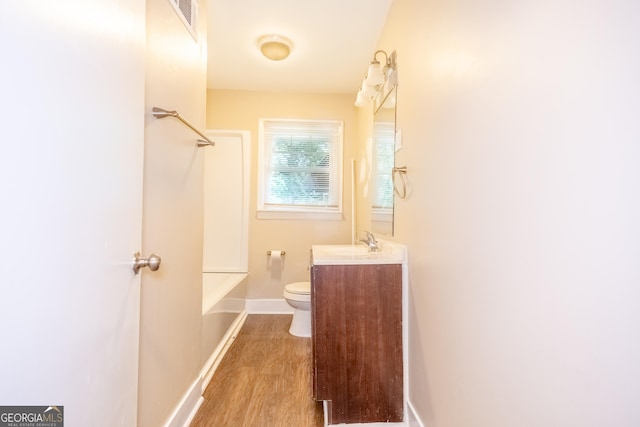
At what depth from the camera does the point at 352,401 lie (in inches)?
57.4

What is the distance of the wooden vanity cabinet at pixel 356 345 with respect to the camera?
1452mm

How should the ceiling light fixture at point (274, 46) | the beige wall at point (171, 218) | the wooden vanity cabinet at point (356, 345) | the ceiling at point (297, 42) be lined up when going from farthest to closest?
1. the ceiling light fixture at point (274, 46)
2. the ceiling at point (297, 42)
3. the wooden vanity cabinet at point (356, 345)
4. the beige wall at point (171, 218)

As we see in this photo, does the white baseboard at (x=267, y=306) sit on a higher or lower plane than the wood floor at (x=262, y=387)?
higher

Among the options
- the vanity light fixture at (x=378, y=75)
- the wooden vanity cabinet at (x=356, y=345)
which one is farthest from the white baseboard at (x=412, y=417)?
the vanity light fixture at (x=378, y=75)

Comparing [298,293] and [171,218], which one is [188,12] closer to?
[171,218]

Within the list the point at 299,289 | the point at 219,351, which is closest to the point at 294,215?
the point at 299,289

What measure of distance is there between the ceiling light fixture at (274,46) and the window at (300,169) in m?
0.87

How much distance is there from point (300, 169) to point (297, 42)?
1261mm

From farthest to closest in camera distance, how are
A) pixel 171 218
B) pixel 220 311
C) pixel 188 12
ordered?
1. pixel 220 311
2. pixel 188 12
3. pixel 171 218

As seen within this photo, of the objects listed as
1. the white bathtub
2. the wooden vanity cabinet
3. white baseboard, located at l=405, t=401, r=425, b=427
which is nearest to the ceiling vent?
the wooden vanity cabinet

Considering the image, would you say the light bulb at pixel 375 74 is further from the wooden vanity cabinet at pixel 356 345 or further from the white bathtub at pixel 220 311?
the white bathtub at pixel 220 311

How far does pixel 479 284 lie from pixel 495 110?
1.71 ft

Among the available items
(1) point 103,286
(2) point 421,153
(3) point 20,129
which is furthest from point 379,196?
(3) point 20,129

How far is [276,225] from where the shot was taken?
3.20 m
